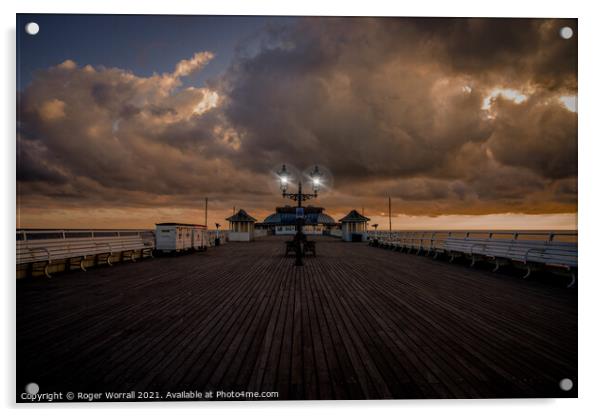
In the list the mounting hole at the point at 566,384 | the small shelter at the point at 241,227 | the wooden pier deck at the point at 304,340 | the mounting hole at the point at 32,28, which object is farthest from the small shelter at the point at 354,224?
the mounting hole at the point at 32,28

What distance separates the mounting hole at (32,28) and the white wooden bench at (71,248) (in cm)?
320

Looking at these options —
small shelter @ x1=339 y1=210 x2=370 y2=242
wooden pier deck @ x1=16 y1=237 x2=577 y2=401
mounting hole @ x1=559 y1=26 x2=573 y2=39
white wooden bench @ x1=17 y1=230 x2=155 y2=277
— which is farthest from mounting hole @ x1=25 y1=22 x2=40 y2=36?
small shelter @ x1=339 y1=210 x2=370 y2=242

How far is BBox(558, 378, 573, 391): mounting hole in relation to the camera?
2607 millimetres

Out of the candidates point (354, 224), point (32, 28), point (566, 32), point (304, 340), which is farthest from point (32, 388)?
point (354, 224)

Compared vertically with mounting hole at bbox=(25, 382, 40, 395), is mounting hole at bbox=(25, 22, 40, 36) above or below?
above

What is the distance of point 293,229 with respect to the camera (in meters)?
55.9

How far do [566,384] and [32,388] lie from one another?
5.45 m

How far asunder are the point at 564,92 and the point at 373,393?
16.8 ft

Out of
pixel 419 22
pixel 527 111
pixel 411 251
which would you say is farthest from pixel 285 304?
pixel 411 251

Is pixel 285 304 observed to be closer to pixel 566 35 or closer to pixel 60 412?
pixel 60 412

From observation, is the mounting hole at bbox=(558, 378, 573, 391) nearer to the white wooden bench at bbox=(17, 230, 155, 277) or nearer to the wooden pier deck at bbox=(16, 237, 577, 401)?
the wooden pier deck at bbox=(16, 237, 577, 401)

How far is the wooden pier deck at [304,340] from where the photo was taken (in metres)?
2.43

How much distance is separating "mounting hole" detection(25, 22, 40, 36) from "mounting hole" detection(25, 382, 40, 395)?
14.9 feet
